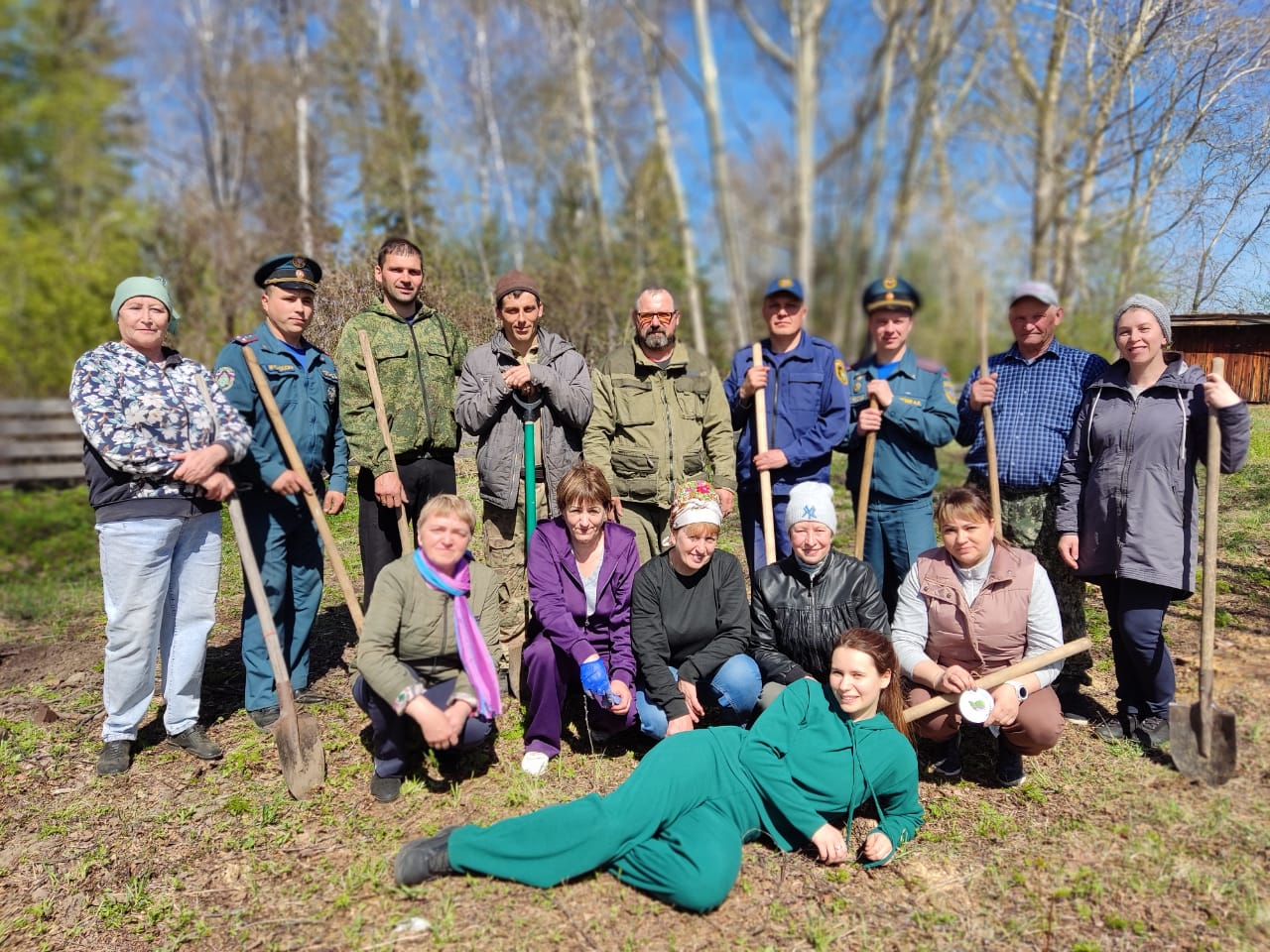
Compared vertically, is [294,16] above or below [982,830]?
above

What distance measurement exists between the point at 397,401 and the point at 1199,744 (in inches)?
163

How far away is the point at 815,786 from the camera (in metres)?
3.23

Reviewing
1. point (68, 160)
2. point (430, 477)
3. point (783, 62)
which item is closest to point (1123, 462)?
point (430, 477)

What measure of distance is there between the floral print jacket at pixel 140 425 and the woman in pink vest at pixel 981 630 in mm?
3324

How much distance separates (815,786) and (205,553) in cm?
303

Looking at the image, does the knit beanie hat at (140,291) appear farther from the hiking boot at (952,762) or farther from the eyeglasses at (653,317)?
the hiking boot at (952,762)

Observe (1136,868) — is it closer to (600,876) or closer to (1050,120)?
(600,876)

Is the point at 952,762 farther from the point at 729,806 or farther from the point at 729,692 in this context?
the point at 729,806

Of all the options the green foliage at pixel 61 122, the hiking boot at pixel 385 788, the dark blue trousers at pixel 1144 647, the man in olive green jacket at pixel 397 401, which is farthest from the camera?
the green foliage at pixel 61 122

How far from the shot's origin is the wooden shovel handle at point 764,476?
4508 mm

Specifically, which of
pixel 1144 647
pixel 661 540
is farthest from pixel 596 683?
pixel 1144 647

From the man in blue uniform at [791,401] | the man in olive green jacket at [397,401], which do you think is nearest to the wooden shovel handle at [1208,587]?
the man in blue uniform at [791,401]

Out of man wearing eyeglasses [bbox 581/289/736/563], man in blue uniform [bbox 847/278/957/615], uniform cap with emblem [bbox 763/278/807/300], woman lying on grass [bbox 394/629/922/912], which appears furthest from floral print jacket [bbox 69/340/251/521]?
man in blue uniform [bbox 847/278/957/615]

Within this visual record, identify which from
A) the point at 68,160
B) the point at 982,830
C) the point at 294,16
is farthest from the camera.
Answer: the point at 68,160
